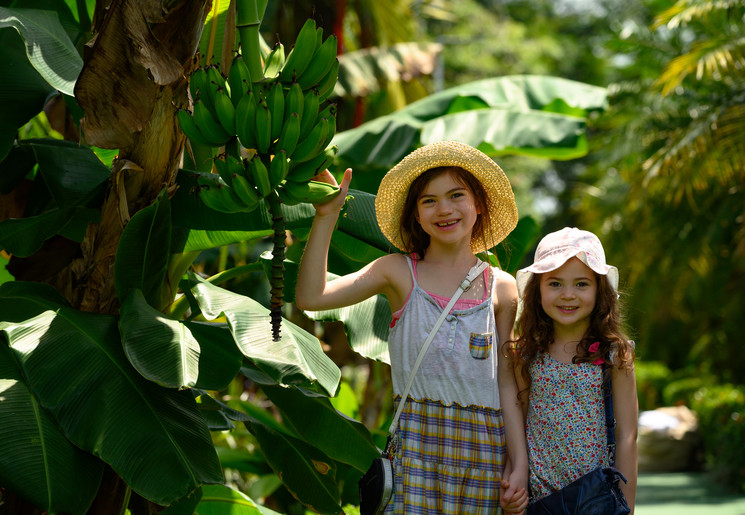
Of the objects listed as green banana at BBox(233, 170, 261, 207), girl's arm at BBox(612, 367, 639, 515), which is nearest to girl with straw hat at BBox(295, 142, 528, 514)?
green banana at BBox(233, 170, 261, 207)

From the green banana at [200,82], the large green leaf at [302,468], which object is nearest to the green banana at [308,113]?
the green banana at [200,82]

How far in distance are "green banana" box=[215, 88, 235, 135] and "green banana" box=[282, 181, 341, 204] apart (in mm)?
289

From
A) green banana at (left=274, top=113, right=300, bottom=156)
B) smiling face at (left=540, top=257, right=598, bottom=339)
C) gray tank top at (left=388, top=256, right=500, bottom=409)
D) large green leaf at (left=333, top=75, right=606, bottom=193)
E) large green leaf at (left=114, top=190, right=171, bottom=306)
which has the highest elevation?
large green leaf at (left=333, top=75, right=606, bottom=193)

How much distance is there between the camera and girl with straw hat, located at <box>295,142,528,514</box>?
2572 millimetres

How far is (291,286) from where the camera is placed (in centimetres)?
360

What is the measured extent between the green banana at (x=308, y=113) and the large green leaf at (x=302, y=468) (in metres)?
1.77

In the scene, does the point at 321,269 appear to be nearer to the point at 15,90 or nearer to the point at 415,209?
the point at 415,209

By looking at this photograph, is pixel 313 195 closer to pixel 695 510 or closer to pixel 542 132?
pixel 542 132

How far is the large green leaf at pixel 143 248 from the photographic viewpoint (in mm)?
3100

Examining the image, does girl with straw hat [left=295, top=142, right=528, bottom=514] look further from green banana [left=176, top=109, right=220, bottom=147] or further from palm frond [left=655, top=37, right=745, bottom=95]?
palm frond [left=655, top=37, right=745, bottom=95]

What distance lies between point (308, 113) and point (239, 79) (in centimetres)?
25

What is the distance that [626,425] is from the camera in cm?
264

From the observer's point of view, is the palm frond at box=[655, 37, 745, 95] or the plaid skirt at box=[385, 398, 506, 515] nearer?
the plaid skirt at box=[385, 398, 506, 515]

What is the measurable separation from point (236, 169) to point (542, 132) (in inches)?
138
